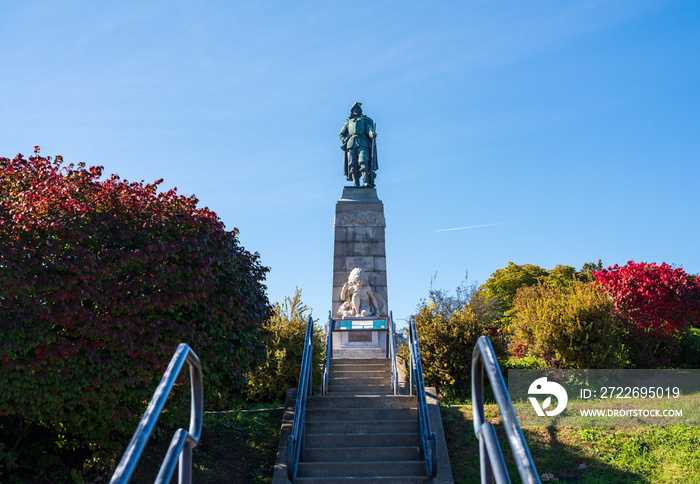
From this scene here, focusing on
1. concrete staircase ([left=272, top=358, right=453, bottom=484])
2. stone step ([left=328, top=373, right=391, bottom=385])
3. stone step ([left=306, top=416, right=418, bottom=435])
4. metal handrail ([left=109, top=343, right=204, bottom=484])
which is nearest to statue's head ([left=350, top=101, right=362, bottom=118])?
stone step ([left=328, top=373, right=391, bottom=385])

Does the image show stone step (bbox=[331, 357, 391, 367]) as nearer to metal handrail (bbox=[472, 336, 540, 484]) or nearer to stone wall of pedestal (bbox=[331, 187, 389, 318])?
stone wall of pedestal (bbox=[331, 187, 389, 318])

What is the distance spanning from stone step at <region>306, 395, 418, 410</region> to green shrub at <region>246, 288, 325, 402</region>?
5.96 ft

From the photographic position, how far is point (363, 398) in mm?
7938

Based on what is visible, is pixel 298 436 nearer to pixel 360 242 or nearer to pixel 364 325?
pixel 364 325

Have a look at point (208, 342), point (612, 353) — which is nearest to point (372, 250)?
point (612, 353)

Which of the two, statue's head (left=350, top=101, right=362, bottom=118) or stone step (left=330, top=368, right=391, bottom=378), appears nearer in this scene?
stone step (left=330, top=368, right=391, bottom=378)

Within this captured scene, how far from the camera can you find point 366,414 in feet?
25.1

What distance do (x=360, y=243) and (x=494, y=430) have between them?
12.0 meters

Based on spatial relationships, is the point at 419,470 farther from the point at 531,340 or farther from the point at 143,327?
the point at 531,340

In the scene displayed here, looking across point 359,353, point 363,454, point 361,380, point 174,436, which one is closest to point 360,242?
point 359,353

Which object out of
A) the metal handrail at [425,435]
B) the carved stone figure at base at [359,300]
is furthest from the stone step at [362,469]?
the carved stone figure at base at [359,300]

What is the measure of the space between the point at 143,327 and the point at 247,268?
2.40 meters

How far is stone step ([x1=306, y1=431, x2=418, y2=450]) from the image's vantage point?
7.05 metres

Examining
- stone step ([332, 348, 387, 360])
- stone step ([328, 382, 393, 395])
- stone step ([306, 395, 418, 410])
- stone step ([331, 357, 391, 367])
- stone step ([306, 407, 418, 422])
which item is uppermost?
stone step ([332, 348, 387, 360])
